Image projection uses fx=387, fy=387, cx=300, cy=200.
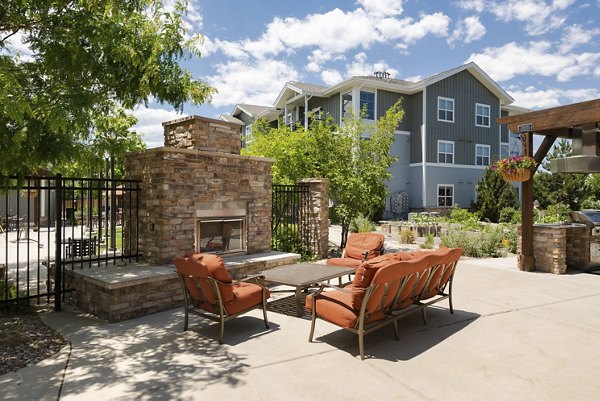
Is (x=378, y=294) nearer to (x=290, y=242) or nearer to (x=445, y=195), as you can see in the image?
(x=290, y=242)

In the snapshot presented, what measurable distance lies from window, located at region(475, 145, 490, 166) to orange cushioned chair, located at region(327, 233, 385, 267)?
2209cm

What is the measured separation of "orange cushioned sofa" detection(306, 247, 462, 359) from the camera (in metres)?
4.15

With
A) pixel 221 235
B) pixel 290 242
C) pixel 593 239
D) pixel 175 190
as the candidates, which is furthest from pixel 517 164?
pixel 175 190

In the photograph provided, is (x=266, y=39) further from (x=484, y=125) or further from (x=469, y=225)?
(x=484, y=125)

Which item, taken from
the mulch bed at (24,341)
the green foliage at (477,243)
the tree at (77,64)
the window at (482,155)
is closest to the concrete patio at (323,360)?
the mulch bed at (24,341)

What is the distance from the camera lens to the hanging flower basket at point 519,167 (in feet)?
28.5

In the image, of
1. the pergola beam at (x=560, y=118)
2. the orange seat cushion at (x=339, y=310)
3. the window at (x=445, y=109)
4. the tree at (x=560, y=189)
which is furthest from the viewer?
the window at (x=445, y=109)

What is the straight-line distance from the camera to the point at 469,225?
1533 centimetres

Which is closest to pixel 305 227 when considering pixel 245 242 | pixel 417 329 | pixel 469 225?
pixel 245 242

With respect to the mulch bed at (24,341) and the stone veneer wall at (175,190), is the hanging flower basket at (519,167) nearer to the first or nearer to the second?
the stone veneer wall at (175,190)

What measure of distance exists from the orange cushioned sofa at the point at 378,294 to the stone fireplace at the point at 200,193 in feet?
10.1

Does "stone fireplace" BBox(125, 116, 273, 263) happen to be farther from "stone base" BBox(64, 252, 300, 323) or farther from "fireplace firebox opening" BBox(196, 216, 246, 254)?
"stone base" BBox(64, 252, 300, 323)

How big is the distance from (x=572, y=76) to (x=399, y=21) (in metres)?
16.4

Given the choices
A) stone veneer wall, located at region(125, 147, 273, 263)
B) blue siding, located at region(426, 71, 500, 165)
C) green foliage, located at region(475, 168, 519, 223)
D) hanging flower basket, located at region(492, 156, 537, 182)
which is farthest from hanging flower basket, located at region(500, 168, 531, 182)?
blue siding, located at region(426, 71, 500, 165)
